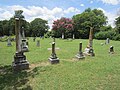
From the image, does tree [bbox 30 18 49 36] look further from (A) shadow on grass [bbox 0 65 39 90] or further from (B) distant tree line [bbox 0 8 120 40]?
(A) shadow on grass [bbox 0 65 39 90]

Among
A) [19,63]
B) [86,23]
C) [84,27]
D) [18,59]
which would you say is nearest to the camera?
[19,63]

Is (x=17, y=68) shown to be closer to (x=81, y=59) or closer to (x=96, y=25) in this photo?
(x=81, y=59)

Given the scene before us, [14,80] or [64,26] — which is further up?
[64,26]

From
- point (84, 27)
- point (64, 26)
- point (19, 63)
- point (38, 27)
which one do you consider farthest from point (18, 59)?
point (38, 27)

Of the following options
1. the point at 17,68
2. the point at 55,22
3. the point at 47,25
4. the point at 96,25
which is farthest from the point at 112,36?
the point at 47,25

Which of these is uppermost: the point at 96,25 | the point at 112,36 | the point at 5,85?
the point at 96,25

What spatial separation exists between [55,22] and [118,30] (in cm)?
1851

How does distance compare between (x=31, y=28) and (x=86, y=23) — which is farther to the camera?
(x=31, y=28)

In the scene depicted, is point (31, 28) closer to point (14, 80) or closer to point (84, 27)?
point (84, 27)

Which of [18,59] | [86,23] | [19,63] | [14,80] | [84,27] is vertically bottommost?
[14,80]

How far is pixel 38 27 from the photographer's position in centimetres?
7425

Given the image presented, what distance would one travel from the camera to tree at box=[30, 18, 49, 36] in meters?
73.4

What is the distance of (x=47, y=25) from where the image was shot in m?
80.6

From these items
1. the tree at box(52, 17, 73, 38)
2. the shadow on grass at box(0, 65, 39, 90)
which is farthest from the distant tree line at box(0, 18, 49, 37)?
the shadow on grass at box(0, 65, 39, 90)
